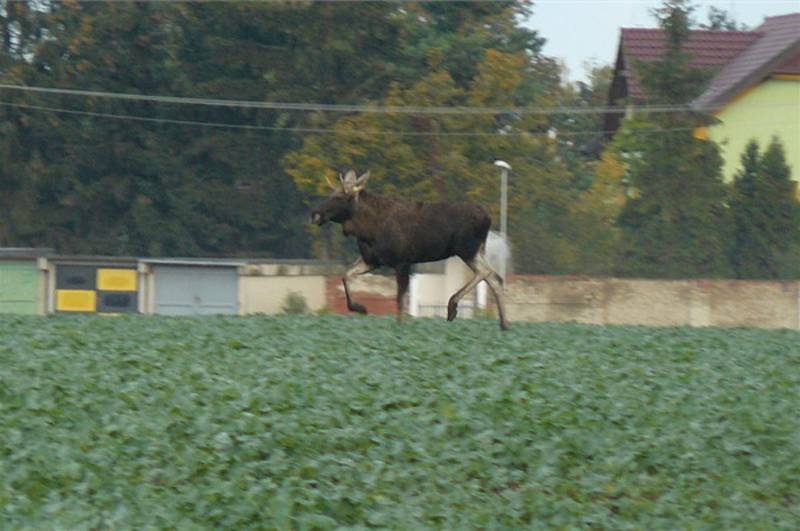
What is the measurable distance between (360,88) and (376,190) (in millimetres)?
8594

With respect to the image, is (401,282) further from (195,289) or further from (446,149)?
(446,149)

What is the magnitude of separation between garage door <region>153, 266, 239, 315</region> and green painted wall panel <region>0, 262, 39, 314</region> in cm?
330

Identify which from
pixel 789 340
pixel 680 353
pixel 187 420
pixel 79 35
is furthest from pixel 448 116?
pixel 187 420

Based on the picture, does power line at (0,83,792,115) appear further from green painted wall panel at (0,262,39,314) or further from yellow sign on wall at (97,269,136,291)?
green painted wall panel at (0,262,39,314)

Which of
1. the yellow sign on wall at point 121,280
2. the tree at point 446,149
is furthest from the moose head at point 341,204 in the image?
the tree at point 446,149

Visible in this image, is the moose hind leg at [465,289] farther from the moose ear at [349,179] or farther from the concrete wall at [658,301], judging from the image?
the concrete wall at [658,301]

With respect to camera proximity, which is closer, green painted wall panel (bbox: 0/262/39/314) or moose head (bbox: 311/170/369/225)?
moose head (bbox: 311/170/369/225)

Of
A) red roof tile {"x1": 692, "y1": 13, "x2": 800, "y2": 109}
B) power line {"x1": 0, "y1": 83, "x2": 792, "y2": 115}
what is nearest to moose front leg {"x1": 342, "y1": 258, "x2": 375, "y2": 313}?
power line {"x1": 0, "y1": 83, "x2": 792, "y2": 115}

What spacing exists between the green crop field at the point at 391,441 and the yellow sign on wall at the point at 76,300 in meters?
26.8

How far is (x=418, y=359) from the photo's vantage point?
15.6 metres

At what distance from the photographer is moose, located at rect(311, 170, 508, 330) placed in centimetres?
2053

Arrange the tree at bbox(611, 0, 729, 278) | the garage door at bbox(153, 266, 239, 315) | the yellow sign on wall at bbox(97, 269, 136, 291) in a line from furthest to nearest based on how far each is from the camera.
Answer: the tree at bbox(611, 0, 729, 278) < the garage door at bbox(153, 266, 239, 315) < the yellow sign on wall at bbox(97, 269, 136, 291)

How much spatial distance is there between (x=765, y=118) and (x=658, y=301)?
1487 cm

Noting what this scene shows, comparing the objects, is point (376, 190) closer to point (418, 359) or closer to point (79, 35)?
point (79, 35)
